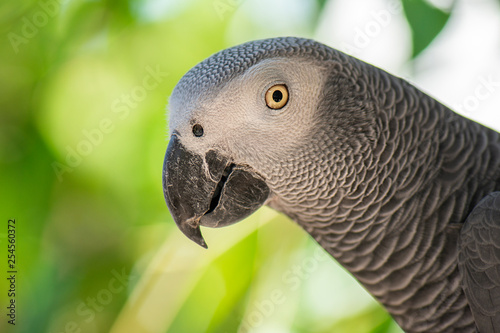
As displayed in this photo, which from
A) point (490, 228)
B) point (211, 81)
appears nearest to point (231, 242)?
point (211, 81)

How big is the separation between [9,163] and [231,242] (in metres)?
0.98

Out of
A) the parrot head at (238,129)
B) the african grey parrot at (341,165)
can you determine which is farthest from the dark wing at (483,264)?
the parrot head at (238,129)

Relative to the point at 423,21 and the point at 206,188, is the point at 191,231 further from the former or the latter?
the point at 423,21

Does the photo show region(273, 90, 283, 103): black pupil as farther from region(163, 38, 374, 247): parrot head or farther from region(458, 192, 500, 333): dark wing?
region(458, 192, 500, 333): dark wing

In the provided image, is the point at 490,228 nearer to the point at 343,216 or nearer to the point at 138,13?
the point at 343,216

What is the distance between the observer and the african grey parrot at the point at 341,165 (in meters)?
1.04

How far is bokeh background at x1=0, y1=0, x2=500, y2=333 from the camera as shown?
178 centimetres

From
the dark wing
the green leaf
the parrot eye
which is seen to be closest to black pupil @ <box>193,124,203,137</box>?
the parrot eye

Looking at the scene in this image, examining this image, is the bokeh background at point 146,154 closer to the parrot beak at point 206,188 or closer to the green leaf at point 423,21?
the green leaf at point 423,21

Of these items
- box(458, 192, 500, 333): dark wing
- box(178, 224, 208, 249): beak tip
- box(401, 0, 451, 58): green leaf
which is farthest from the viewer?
box(401, 0, 451, 58): green leaf

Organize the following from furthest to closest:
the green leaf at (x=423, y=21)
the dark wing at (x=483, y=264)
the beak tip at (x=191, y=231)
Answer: the green leaf at (x=423, y=21), the beak tip at (x=191, y=231), the dark wing at (x=483, y=264)

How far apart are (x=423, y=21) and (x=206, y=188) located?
1.30m

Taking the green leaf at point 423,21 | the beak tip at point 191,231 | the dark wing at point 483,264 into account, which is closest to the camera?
the dark wing at point 483,264

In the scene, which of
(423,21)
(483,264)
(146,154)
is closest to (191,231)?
(483,264)
